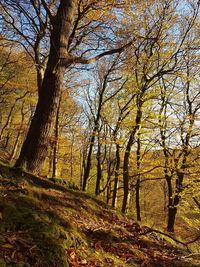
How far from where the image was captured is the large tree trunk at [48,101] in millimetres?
5430

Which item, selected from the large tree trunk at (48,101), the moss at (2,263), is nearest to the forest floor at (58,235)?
the moss at (2,263)

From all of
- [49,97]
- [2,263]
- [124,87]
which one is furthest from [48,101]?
[124,87]

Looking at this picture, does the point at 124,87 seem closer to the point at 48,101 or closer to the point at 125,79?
the point at 125,79

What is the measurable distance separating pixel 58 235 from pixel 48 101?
312cm

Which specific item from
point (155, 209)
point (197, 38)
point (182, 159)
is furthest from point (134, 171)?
point (155, 209)

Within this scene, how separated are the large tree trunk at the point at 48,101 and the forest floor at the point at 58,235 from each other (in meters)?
0.43

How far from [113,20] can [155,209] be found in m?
32.5

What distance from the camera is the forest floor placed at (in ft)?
9.01

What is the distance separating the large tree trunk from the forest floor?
0.43 metres

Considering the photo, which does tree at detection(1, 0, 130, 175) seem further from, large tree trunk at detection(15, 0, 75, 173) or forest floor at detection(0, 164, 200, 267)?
forest floor at detection(0, 164, 200, 267)

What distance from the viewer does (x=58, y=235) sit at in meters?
3.34

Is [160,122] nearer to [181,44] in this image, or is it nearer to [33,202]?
[181,44]

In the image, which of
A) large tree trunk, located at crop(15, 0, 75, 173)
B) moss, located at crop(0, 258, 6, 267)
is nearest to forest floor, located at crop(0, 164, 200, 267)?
moss, located at crop(0, 258, 6, 267)

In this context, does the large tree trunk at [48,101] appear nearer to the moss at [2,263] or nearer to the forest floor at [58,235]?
the forest floor at [58,235]
